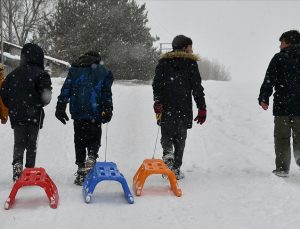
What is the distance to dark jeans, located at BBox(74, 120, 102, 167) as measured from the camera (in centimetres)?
630

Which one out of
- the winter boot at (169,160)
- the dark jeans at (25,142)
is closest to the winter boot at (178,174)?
the winter boot at (169,160)

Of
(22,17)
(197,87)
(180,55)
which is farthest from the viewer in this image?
(22,17)

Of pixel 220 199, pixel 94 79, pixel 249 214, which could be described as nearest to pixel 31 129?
pixel 94 79

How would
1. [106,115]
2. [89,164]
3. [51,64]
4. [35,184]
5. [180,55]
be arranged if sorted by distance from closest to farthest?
[35,184], [106,115], [89,164], [180,55], [51,64]

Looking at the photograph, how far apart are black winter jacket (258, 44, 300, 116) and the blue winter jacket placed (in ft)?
8.09

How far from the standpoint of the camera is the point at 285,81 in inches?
268

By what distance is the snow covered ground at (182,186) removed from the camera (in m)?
4.84

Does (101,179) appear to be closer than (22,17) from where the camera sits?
Yes

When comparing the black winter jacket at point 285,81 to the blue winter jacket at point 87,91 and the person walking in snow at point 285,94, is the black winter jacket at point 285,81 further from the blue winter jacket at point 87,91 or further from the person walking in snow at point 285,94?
the blue winter jacket at point 87,91

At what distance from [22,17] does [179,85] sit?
4857 centimetres

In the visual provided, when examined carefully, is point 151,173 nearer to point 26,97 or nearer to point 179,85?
point 179,85

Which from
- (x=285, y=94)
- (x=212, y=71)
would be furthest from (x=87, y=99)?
(x=212, y=71)

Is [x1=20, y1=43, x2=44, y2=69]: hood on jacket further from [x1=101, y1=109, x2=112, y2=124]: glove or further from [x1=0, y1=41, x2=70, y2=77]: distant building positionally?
[x1=0, y1=41, x2=70, y2=77]: distant building

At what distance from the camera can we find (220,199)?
18.7ft
